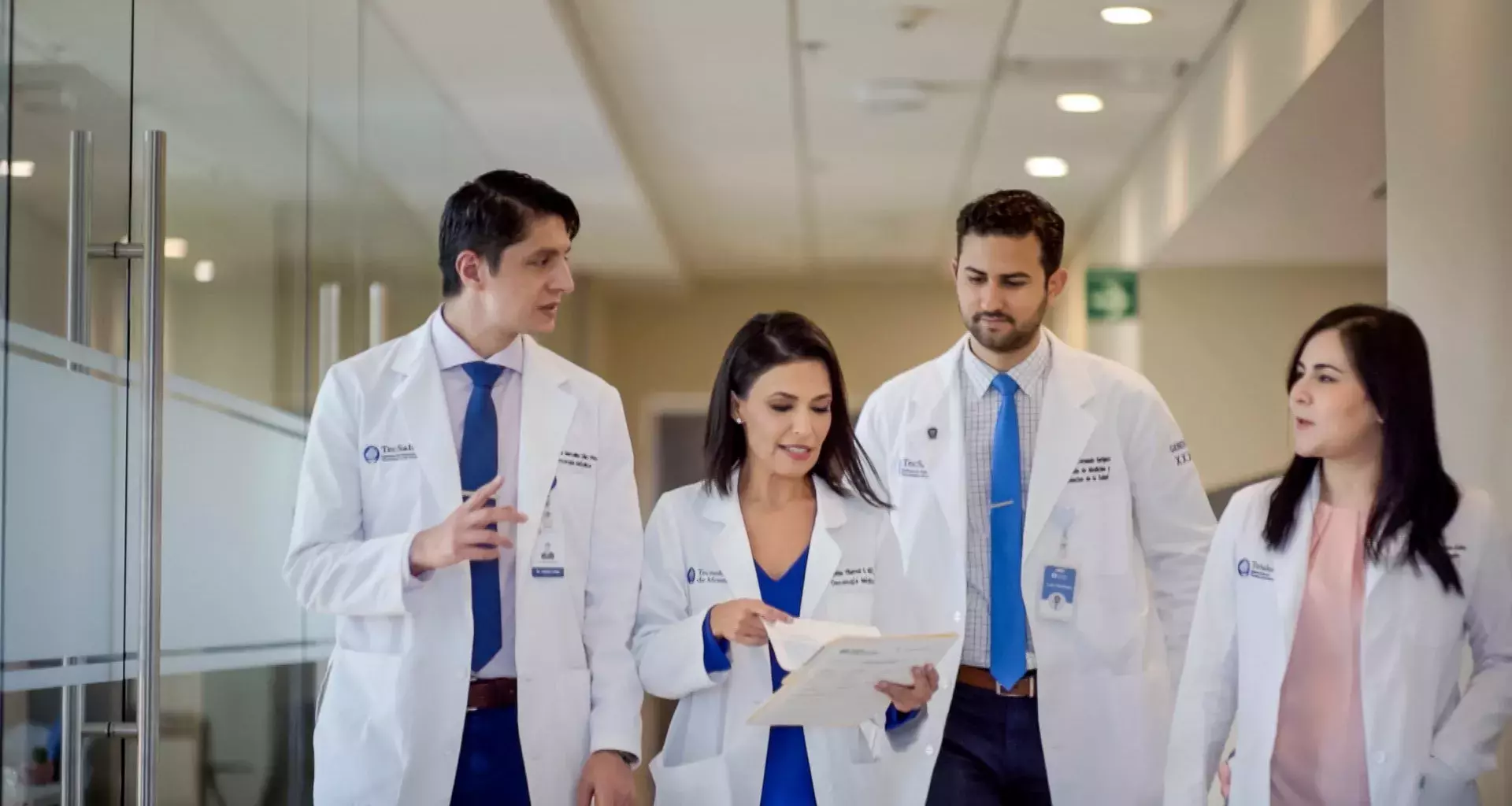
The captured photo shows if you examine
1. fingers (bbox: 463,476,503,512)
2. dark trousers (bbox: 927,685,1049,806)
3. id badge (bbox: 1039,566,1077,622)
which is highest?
fingers (bbox: 463,476,503,512)

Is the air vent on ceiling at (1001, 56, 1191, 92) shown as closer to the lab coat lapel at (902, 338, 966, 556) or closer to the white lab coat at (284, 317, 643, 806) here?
the lab coat lapel at (902, 338, 966, 556)

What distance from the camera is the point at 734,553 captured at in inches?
115

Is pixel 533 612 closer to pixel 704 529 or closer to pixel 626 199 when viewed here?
pixel 704 529

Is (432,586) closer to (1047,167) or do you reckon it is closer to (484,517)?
(484,517)

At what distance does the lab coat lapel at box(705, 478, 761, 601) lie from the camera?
9.55ft

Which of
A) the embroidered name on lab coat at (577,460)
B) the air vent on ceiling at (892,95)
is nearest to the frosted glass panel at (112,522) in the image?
the embroidered name on lab coat at (577,460)

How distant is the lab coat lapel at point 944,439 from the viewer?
11.4 ft

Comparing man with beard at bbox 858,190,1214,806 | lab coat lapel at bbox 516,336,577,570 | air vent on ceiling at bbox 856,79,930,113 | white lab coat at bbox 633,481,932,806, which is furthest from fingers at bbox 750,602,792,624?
air vent on ceiling at bbox 856,79,930,113

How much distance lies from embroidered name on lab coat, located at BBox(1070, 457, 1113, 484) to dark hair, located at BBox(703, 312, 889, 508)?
1.89 feet

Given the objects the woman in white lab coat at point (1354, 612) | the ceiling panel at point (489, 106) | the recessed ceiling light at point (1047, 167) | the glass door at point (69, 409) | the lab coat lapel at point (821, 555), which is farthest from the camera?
the recessed ceiling light at point (1047, 167)

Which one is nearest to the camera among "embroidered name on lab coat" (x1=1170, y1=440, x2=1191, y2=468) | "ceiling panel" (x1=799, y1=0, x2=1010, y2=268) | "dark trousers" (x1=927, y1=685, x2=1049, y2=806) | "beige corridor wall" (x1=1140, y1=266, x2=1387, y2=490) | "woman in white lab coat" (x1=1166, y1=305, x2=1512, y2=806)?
"woman in white lab coat" (x1=1166, y1=305, x2=1512, y2=806)

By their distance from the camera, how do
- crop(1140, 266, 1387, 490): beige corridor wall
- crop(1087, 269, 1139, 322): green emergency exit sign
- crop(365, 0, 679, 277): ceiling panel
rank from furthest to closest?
crop(1087, 269, 1139, 322): green emergency exit sign, crop(1140, 266, 1387, 490): beige corridor wall, crop(365, 0, 679, 277): ceiling panel

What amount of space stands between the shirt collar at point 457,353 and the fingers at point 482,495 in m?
0.32

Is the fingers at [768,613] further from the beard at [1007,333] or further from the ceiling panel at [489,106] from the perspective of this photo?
the ceiling panel at [489,106]
